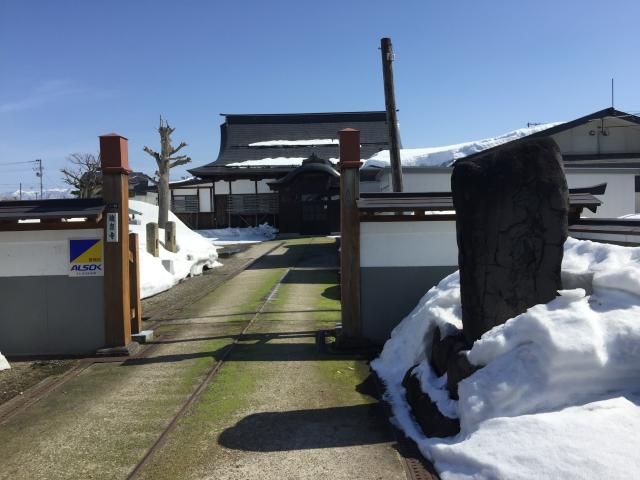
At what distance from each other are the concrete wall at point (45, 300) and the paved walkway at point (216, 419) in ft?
3.64

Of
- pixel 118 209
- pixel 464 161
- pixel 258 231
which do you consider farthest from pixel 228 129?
pixel 464 161

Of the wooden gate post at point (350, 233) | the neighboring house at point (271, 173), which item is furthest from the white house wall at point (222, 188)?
the wooden gate post at point (350, 233)

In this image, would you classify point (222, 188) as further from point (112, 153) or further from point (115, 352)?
point (115, 352)

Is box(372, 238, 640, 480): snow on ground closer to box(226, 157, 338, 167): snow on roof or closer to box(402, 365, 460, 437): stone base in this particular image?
box(402, 365, 460, 437): stone base

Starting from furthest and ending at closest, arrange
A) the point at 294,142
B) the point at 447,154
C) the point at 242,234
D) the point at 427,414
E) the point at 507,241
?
the point at 294,142 → the point at 242,234 → the point at 447,154 → the point at 507,241 → the point at 427,414

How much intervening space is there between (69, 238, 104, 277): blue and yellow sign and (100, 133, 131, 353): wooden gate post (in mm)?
126

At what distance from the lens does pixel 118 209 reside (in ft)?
25.4

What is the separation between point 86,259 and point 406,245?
16.2 ft

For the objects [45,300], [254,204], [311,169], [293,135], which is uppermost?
[293,135]

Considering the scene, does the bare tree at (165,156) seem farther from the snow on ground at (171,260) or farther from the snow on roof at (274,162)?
the snow on roof at (274,162)

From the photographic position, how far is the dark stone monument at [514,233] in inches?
188

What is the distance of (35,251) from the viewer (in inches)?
307

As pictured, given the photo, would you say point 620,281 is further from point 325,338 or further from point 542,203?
point 325,338

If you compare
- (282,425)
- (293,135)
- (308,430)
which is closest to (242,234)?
(293,135)
